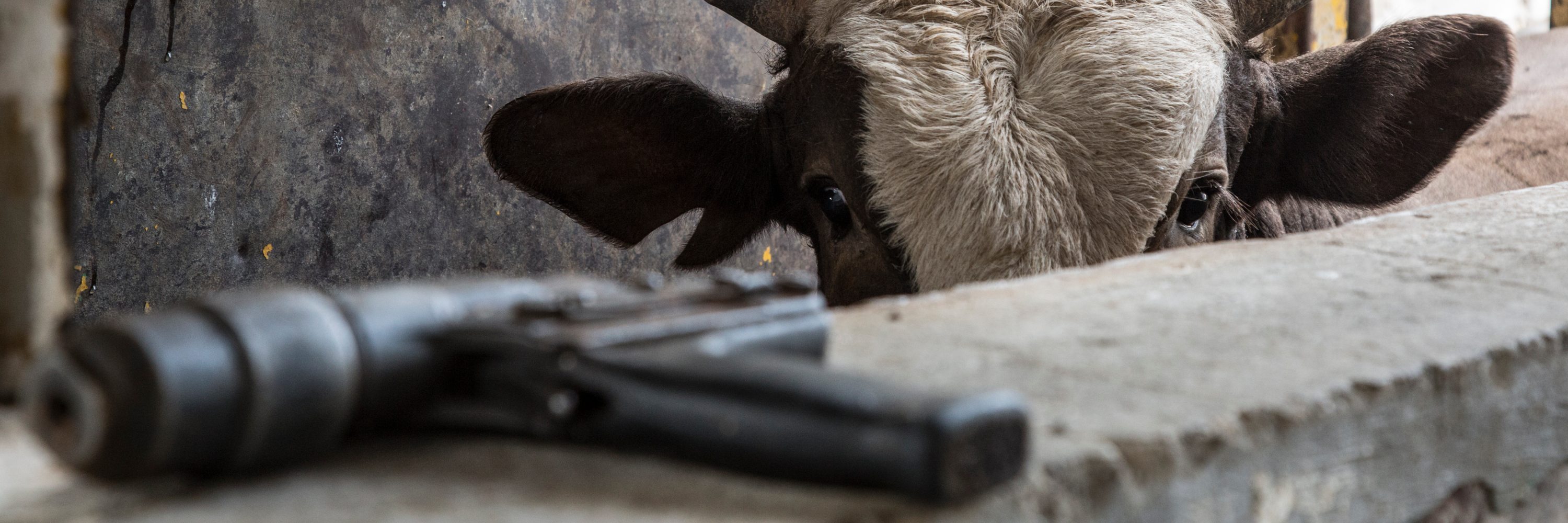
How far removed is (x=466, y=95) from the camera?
10.4ft

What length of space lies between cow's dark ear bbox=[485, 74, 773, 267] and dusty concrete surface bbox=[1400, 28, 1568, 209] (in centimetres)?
180

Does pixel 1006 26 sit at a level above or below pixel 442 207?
above

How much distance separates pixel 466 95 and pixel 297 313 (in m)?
2.50

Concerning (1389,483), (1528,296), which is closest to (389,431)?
(1389,483)

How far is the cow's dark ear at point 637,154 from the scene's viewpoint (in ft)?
8.94

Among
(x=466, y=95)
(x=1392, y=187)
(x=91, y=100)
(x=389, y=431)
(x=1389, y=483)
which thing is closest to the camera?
(x=389, y=431)

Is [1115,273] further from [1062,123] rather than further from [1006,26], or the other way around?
[1006,26]

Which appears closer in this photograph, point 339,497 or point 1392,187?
point 339,497

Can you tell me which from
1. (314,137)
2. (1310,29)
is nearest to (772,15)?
(314,137)

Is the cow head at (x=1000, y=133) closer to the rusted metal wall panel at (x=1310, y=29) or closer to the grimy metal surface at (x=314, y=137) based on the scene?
the grimy metal surface at (x=314, y=137)

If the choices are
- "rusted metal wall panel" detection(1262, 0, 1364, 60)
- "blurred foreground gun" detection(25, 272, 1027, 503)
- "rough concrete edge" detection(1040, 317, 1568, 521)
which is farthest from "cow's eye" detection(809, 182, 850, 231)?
"rusted metal wall panel" detection(1262, 0, 1364, 60)

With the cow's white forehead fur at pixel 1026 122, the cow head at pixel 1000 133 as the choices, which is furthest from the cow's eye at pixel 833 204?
the cow's white forehead fur at pixel 1026 122

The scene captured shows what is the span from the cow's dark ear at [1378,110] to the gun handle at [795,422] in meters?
2.11

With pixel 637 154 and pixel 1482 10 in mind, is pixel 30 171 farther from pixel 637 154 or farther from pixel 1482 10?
pixel 1482 10
